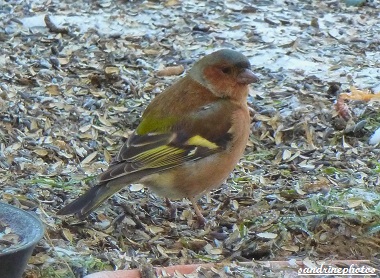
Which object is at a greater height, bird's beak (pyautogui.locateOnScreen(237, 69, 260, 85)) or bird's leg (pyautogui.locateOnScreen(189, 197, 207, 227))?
bird's beak (pyautogui.locateOnScreen(237, 69, 260, 85))

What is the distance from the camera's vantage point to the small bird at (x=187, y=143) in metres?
4.87

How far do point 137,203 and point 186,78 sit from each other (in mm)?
825

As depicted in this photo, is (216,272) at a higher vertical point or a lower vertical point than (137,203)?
higher

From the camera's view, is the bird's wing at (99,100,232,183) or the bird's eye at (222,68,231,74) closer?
the bird's wing at (99,100,232,183)

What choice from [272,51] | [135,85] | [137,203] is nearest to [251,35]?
[272,51]

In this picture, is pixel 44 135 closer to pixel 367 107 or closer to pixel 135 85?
pixel 135 85

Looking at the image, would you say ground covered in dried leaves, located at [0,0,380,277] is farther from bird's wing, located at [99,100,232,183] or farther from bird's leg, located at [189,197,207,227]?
bird's wing, located at [99,100,232,183]

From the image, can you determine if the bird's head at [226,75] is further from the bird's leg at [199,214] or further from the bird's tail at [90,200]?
the bird's tail at [90,200]

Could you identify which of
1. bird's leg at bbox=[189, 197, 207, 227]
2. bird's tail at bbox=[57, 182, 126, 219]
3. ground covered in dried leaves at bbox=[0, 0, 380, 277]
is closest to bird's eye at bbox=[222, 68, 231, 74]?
ground covered in dried leaves at bbox=[0, 0, 380, 277]

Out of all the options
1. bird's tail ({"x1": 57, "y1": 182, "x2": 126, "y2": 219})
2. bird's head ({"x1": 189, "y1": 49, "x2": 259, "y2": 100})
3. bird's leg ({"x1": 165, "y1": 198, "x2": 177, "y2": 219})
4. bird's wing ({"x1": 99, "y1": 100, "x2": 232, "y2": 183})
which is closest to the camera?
bird's tail ({"x1": 57, "y1": 182, "x2": 126, "y2": 219})

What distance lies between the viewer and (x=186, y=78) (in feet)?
17.5

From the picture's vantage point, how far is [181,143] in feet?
16.3

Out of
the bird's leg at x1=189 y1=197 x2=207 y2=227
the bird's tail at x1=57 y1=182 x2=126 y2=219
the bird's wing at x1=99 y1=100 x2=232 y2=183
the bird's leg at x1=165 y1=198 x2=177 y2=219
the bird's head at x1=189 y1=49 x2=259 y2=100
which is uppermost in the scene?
the bird's head at x1=189 y1=49 x2=259 y2=100

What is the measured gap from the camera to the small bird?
16.0ft
